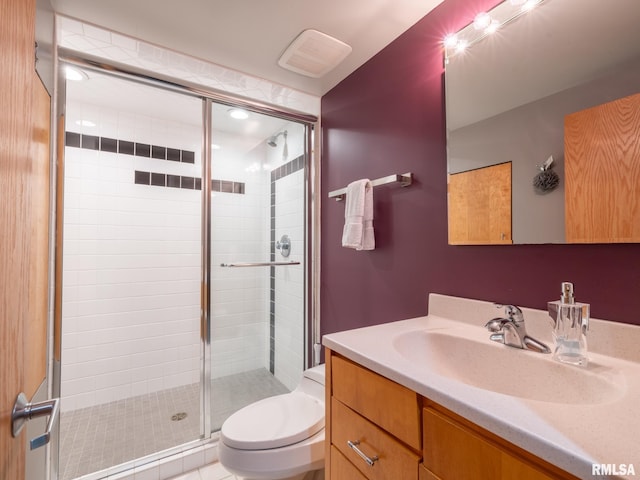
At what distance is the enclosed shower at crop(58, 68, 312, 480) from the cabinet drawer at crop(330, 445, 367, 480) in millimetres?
1165

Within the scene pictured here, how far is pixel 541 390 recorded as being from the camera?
0.75 meters

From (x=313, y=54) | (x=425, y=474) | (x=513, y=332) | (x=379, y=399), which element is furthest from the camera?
(x=313, y=54)

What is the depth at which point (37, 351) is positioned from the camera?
3.69ft

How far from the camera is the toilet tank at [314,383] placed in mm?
1435

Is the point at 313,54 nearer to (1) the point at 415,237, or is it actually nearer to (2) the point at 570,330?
(1) the point at 415,237

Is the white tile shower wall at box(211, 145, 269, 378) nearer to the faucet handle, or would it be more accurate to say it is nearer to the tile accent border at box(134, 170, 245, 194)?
the tile accent border at box(134, 170, 245, 194)

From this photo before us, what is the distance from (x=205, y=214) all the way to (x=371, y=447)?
1490 millimetres

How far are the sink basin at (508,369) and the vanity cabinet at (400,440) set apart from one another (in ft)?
0.59

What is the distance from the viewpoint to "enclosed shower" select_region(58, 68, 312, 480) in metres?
1.95

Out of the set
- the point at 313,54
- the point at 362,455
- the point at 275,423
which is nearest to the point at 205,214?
the point at 313,54

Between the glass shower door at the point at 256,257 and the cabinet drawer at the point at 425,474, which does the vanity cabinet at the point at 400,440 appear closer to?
the cabinet drawer at the point at 425,474

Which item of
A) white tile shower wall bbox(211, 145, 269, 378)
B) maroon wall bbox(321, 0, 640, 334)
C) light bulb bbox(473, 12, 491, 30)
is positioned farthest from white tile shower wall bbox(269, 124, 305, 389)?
light bulb bbox(473, 12, 491, 30)

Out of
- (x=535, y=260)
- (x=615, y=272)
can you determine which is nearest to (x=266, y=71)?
(x=535, y=260)

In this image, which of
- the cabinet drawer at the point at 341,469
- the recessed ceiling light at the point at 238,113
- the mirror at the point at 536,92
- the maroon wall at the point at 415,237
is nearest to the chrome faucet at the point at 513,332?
the maroon wall at the point at 415,237
